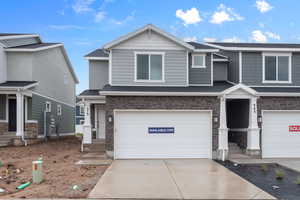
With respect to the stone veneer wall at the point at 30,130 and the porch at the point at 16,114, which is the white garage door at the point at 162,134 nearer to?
the porch at the point at 16,114

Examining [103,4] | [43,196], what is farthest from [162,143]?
[103,4]

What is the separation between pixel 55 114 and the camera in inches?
855

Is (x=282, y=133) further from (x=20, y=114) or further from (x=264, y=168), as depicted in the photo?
(x=20, y=114)

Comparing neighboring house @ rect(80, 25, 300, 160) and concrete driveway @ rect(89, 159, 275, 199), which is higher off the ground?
neighboring house @ rect(80, 25, 300, 160)

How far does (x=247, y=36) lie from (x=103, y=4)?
54.7 ft

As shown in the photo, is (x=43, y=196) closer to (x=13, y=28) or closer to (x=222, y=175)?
(x=222, y=175)

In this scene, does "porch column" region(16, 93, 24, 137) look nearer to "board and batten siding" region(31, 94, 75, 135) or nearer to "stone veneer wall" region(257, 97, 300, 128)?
"board and batten siding" region(31, 94, 75, 135)

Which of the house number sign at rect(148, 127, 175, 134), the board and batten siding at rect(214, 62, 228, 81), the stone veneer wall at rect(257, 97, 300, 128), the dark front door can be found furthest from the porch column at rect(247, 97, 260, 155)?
the dark front door

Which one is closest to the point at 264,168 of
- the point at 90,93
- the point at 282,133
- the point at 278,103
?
the point at 282,133

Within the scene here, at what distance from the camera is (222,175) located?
9.01 meters

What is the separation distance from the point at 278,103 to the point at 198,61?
4.66 m

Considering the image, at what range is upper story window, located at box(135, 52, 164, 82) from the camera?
1355cm

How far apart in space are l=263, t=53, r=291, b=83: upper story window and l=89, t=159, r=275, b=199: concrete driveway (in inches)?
269

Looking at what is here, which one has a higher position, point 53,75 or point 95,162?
point 53,75
